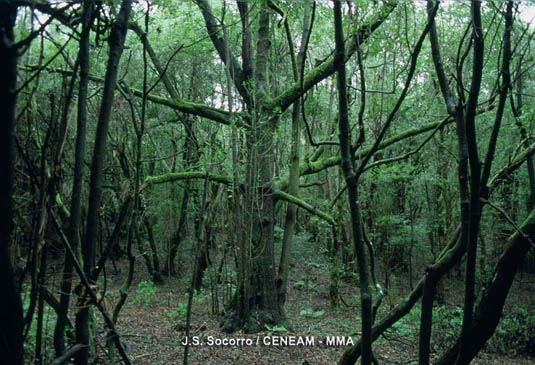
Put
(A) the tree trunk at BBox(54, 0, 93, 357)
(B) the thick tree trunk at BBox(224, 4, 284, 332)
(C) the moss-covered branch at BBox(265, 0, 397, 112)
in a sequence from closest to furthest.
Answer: (A) the tree trunk at BBox(54, 0, 93, 357)
(C) the moss-covered branch at BBox(265, 0, 397, 112)
(B) the thick tree trunk at BBox(224, 4, 284, 332)

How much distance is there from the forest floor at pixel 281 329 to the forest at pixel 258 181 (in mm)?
56

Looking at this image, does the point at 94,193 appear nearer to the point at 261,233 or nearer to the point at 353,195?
the point at 353,195

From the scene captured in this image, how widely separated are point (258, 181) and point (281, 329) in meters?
2.24

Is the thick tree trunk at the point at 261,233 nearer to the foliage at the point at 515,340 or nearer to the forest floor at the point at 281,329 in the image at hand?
the forest floor at the point at 281,329

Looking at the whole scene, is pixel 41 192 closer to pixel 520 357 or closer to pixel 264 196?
pixel 264 196

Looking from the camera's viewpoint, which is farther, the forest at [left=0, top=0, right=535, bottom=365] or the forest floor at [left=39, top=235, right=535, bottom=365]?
the forest floor at [left=39, top=235, right=535, bottom=365]

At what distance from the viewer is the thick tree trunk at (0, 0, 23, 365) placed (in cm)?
102

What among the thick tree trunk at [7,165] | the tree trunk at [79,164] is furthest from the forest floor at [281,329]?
the thick tree trunk at [7,165]

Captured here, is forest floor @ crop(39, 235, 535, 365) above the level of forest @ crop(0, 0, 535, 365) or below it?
below

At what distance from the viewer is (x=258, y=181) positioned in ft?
21.3

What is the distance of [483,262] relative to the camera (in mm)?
10398

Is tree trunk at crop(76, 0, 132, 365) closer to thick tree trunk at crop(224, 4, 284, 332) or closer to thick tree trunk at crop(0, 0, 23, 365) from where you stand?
thick tree trunk at crop(0, 0, 23, 365)

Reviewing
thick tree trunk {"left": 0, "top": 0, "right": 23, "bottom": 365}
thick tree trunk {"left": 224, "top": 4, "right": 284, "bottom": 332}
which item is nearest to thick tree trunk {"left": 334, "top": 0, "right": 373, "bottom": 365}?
thick tree trunk {"left": 0, "top": 0, "right": 23, "bottom": 365}

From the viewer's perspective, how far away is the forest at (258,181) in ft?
4.57
